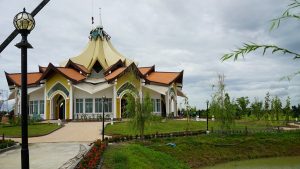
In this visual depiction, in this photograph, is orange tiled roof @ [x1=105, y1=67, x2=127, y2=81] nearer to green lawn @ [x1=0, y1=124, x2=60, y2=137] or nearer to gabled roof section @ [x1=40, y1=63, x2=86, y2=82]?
gabled roof section @ [x1=40, y1=63, x2=86, y2=82]

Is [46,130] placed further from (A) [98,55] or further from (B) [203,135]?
(A) [98,55]

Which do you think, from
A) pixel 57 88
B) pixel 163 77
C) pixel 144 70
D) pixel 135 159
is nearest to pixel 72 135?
pixel 135 159

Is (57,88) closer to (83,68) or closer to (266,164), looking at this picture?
(83,68)

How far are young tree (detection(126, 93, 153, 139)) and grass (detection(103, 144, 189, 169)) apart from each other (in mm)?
3395

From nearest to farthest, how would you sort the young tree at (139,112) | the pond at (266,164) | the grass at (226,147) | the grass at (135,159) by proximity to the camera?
the grass at (135,159) → the pond at (266,164) → the grass at (226,147) → the young tree at (139,112)

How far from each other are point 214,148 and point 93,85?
2223 cm

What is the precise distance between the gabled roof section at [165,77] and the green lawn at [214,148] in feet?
60.2

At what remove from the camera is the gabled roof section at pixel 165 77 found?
158 feet

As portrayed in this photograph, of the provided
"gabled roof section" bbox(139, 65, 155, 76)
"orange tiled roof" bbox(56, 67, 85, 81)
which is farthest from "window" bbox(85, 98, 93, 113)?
"gabled roof section" bbox(139, 65, 155, 76)

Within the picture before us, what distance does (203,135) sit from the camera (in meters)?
29.8

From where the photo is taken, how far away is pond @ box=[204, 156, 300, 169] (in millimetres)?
23602

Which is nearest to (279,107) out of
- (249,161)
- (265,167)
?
(249,161)

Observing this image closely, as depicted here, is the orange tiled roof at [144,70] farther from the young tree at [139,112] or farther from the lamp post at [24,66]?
the lamp post at [24,66]

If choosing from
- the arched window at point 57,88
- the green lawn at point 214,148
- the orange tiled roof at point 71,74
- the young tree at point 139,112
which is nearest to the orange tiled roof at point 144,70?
the orange tiled roof at point 71,74
